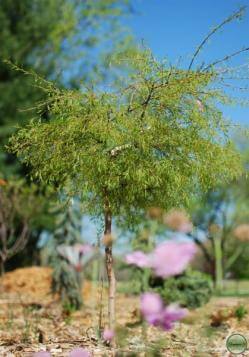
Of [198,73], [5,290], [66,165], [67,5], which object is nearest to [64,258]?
[5,290]

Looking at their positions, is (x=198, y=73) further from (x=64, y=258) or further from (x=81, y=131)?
(x=64, y=258)

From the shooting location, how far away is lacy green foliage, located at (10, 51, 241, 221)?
21.3 feet

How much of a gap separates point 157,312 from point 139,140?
3647mm

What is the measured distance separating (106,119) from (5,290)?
1157cm

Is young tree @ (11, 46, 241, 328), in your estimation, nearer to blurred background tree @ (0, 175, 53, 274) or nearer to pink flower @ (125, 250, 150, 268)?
pink flower @ (125, 250, 150, 268)

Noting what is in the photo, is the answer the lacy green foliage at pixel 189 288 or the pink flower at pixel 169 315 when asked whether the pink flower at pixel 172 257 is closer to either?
the pink flower at pixel 169 315

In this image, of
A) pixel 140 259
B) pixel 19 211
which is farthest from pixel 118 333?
pixel 19 211

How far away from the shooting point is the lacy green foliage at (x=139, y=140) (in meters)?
6.48

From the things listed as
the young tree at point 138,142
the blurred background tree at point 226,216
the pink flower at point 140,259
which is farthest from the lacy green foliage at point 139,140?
the blurred background tree at point 226,216

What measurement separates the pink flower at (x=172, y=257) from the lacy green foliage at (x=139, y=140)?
3.38 m

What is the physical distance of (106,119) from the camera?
6.55 metres

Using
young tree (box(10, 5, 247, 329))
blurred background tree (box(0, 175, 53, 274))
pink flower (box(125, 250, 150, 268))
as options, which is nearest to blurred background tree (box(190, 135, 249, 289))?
blurred background tree (box(0, 175, 53, 274))

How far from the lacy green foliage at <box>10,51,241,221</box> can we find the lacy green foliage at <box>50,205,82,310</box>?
546 cm

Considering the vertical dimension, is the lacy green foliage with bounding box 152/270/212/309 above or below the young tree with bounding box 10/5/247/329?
below
